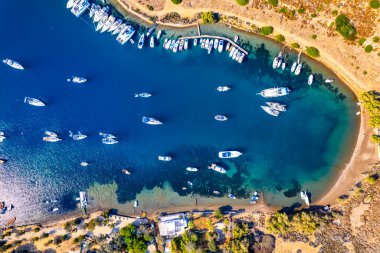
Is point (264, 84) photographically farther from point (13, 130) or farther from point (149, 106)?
point (13, 130)

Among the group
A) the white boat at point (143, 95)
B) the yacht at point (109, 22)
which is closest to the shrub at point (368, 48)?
the white boat at point (143, 95)

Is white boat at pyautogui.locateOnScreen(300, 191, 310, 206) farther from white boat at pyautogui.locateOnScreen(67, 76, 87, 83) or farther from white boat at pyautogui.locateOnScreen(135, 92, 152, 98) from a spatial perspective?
white boat at pyautogui.locateOnScreen(67, 76, 87, 83)

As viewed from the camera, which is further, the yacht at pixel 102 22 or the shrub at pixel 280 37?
the yacht at pixel 102 22

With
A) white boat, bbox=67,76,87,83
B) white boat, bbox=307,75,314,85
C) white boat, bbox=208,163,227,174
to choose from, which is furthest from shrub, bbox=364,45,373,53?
white boat, bbox=67,76,87,83

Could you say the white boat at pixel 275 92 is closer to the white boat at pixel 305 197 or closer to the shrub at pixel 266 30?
the shrub at pixel 266 30

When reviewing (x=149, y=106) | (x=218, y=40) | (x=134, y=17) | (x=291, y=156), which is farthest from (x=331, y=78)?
(x=134, y=17)

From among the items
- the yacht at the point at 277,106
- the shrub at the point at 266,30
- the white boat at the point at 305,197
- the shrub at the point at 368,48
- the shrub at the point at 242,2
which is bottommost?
the white boat at the point at 305,197

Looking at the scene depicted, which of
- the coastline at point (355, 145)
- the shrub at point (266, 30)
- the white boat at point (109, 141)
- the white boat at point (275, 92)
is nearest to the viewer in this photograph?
the shrub at point (266, 30)

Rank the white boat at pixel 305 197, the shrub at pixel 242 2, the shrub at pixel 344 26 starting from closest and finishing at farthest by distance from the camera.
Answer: the shrub at pixel 344 26
the shrub at pixel 242 2
the white boat at pixel 305 197
